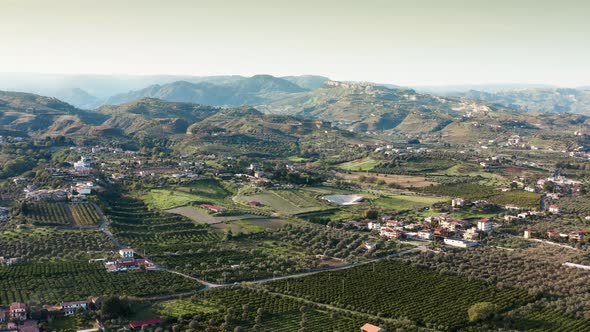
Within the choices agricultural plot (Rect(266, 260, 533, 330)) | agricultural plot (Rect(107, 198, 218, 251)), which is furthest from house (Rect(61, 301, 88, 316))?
agricultural plot (Rect(107, 198, 218, 251))

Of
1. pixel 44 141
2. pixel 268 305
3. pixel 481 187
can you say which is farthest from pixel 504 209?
pixel 44 141

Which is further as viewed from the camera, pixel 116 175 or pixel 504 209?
pixel 116 175

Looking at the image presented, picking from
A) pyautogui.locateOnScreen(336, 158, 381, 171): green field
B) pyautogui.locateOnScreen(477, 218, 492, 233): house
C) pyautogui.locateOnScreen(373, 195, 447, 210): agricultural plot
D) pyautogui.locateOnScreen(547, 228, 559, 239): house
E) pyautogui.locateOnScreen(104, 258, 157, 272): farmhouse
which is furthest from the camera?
pyautogui.locateOnScreen(336, 158, 381, 171): green field

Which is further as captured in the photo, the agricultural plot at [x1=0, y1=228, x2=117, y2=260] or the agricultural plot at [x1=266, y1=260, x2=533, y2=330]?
the agricultural plot at [x1=0, y1=228, x2=117, y2=260]

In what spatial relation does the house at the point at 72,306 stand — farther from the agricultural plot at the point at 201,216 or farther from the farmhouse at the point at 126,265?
the agricultural plot at the point at 201,216

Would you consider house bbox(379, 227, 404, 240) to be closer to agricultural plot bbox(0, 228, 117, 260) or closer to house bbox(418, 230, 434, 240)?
house bbox(418, 230, 434, 240)

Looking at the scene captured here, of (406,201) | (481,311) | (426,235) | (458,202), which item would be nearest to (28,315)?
(481,311)

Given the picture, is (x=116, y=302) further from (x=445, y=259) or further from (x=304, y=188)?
(x=304, y=188)

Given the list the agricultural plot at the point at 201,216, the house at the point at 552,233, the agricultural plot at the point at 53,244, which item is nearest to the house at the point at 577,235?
the house at the point at 552,233
